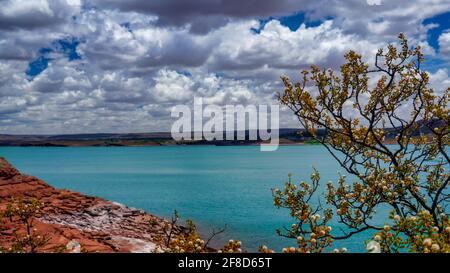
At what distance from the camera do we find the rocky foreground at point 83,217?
123 ft

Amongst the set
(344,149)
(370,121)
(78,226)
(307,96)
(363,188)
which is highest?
(307,96)

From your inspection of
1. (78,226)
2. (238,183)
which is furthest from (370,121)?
(238,183)

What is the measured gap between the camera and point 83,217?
163ft

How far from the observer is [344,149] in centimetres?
1745

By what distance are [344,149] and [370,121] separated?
2.40 metres

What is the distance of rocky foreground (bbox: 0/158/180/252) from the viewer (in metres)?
37.6
